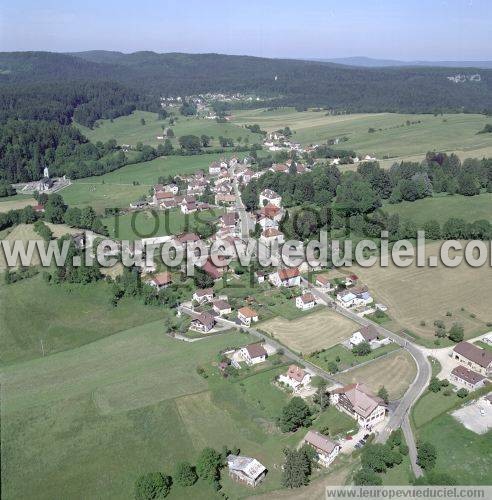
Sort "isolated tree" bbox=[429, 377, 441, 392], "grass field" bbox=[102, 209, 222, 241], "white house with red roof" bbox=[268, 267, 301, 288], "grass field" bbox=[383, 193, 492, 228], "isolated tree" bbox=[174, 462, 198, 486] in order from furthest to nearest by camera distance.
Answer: "grass field" bbox=[383, 193, 492, 228]
"grass field" bbox=[102, 209, 222, 241]
"white house with red roof" bbox=[268, 267, 301, 288]
"isolated tree" bbox=[429, 377, 441, 392]
"isolated tree" bbox=[174, 462, 198, 486]

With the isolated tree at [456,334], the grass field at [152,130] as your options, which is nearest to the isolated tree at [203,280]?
the isolated tree at [456,334]

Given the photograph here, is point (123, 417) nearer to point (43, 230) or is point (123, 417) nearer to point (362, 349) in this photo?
point (362, 349)

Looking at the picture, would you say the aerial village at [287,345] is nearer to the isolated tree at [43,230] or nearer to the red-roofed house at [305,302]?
the red-roofed house at [305,302]

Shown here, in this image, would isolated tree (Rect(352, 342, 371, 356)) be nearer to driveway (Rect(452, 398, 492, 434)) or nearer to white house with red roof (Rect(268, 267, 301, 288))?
driveway (Rect(452, 398, 492, 434))

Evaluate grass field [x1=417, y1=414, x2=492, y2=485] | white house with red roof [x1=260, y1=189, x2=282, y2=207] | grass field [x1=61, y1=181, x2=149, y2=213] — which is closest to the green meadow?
grass field [x1=417, y1=414, x2=492, y2=485]

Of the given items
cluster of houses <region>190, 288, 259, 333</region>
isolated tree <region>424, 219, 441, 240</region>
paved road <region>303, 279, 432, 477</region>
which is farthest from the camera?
isolated tree <region>424, 219, 441, 240</region>

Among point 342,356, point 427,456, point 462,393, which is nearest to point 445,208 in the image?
point 342,356

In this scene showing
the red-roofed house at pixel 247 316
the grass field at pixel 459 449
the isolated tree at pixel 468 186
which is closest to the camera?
the grass field at pixel 459 449
